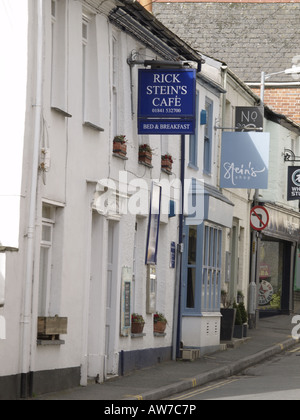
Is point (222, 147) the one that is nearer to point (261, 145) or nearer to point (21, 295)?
point (261, 145)

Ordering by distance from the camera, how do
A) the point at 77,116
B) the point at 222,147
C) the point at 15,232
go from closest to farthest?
the point at 15,232
the point at 77,116
the point at 222,147

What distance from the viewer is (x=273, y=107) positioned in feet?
130

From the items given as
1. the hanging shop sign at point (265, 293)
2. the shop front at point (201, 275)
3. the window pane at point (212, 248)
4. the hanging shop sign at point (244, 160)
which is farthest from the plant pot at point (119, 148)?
the hanging shop sign at point (265, 293)

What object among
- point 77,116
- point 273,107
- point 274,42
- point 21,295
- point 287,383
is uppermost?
point 274,42

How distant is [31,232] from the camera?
14297mm

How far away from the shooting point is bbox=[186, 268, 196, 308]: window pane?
23.9 metres

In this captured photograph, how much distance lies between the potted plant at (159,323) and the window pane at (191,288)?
228cm

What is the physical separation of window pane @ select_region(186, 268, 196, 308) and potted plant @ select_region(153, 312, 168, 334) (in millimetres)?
2276

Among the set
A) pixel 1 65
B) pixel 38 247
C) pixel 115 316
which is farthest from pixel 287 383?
pixel 1 65

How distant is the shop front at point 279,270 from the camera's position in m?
37.6

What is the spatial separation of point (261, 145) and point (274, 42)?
14641 mm

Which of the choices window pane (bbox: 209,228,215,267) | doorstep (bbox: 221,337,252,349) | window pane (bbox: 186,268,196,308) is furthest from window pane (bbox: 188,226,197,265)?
doorstep (bbox: 221,337,252,349)

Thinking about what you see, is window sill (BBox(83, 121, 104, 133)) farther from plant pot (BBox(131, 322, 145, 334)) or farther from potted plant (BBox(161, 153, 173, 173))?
potted plant (BBox(161, 153, 173, 173))

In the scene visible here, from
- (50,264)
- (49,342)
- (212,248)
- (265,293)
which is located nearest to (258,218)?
(212,248)
